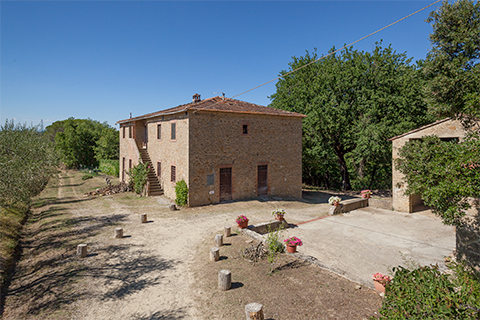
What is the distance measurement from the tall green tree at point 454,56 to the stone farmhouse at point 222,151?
10.9 m

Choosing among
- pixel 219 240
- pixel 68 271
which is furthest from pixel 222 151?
pixel 68 271

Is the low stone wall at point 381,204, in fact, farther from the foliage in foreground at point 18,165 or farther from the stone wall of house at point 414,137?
the foliage in foreground at point 18,165

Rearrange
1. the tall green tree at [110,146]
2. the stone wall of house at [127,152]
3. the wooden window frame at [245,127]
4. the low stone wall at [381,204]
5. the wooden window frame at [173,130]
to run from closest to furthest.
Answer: the low stone wall at [381,204] → the wooden window frame at [173,130] → the wooden window frame at [245,127] → the stone wall of house at [127,152] → the tall green tree at [110,146]

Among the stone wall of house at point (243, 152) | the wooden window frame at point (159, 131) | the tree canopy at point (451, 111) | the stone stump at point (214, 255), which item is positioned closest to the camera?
the tree canopy at point (451, 111)

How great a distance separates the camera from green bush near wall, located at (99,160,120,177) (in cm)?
3419

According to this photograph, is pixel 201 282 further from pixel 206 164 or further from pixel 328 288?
pixel 206 164

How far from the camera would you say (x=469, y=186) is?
18.2ft

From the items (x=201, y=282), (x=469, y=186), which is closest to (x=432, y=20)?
(x=469, y=186)

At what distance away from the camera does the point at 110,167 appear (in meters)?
35.7

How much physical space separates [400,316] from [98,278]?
778cm

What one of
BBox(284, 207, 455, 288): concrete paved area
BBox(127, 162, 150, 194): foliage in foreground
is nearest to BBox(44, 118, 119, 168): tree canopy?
BBox(127, 162, 150, 194): foliage in foreground

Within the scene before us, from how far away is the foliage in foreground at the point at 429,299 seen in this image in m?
3.56

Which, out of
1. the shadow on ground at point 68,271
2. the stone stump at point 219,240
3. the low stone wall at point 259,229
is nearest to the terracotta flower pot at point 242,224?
the low stone wall at point 259,229

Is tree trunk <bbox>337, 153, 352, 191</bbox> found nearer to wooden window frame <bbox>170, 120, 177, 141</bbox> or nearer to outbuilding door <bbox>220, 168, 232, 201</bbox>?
outbuilding door <bbox>220, 168, 232, 201</bbox>
